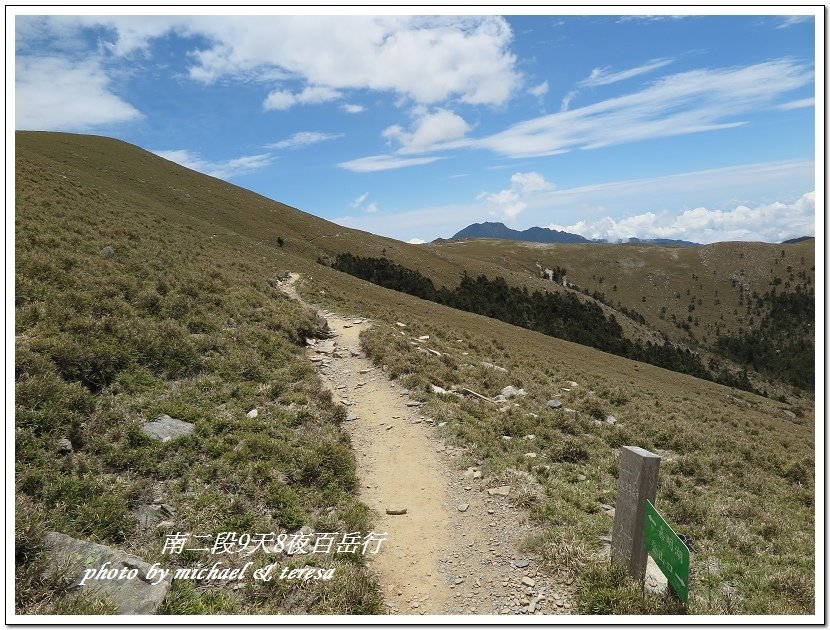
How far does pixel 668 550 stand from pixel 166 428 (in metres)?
10.3

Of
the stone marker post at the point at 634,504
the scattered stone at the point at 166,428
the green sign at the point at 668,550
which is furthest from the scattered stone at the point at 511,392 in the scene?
the scattered stone at the point at 166,428

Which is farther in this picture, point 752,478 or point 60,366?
point 752,478

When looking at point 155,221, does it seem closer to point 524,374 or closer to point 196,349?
point 196,349

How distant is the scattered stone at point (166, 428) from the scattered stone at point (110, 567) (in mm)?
3451

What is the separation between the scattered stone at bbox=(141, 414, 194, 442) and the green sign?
9.64 metres

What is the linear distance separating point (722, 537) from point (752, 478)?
6106 mm

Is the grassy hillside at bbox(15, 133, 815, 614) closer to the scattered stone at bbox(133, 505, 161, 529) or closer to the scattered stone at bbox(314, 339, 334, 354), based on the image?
the scattered stone at bbox(133, 505, 161, 529)

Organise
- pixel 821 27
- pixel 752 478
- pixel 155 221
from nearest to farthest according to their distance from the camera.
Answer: pixel 821 27
pixel 752 478
pixel 155 221

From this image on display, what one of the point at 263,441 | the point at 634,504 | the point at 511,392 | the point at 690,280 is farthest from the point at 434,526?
the point at 690,280

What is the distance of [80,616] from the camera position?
17.0 feet

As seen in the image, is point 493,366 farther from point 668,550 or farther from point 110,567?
point 110,567

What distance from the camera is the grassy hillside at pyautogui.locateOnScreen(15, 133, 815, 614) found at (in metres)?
6.96

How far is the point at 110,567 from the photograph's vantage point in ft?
19.4
